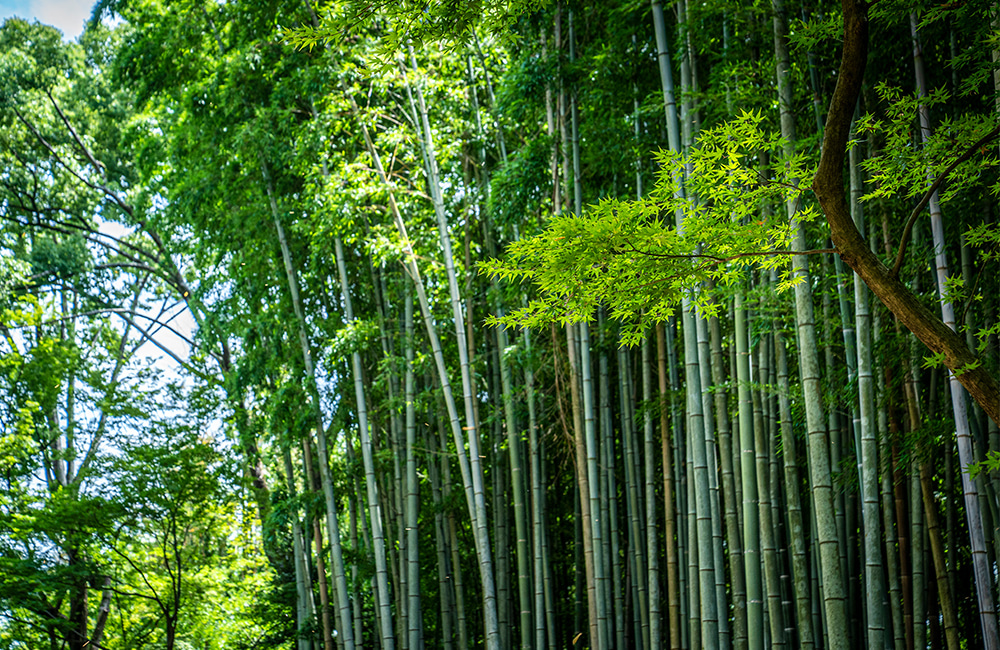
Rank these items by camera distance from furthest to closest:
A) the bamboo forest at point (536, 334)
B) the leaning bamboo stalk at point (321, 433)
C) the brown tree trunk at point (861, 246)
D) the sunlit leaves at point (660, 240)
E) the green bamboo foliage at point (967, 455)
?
the leaning bamboo stalk at point (321, 433)
the green bamboo foliage at point (967, 455)
the bamboo forest at point (536, 334)
the sunlit leaves at point (660, 240)
the brown tree trunk at point (861, 246)

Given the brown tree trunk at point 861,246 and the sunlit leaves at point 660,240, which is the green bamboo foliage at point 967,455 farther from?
the brown tree trunk at point 861,246

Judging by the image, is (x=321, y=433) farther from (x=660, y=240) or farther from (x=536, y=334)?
(x=660, y=240)

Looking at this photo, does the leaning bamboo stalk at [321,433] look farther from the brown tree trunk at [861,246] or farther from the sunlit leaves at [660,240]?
the brown tree trunk at [861,246]

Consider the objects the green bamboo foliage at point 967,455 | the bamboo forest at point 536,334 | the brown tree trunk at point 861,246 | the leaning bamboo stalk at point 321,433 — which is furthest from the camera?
the leaning bamboo stalk at point 321,433

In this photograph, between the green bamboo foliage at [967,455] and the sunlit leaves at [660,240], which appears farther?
the green bamboo foliage at [967,455]

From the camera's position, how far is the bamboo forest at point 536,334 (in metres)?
3.43

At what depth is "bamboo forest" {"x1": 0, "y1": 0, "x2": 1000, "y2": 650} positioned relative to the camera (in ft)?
11.2

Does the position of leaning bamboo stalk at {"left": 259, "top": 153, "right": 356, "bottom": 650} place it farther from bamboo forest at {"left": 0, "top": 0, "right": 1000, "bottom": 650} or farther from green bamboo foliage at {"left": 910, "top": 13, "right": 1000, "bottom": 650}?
green bamboo foliage at {"left": 910, "top": 13, "right": 1000, "bottom": 650}

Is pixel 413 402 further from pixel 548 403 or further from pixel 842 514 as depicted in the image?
pixel 842 514

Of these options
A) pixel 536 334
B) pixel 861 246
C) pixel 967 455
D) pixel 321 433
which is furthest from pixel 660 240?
pixel 321 433

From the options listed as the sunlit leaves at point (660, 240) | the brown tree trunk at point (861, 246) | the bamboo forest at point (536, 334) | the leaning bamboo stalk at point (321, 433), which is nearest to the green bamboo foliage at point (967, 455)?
the bamboo forest at point (536, 334)

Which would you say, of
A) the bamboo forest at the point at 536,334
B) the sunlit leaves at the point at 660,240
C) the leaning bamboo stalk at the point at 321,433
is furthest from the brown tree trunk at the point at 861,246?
the leaning bamboo stalk at the point at 321,433

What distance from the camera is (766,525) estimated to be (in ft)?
14.4

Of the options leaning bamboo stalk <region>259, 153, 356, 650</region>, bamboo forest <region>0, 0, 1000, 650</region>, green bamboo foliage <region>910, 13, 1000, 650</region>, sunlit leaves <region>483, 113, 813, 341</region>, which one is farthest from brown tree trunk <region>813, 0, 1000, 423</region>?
leaning bamboo stalk <region>259, 153, 356, 650</region>
